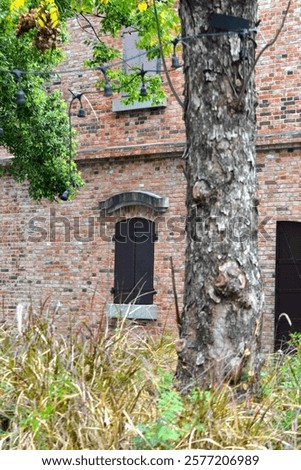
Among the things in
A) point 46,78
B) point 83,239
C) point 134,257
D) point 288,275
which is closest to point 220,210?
point 288,275

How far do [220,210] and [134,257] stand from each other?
8.15 meters

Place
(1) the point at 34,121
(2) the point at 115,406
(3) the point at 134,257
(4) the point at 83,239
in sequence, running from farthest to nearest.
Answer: (4) the point at 83,239, (3) the point at 134,257, (1) the point at 34,121, (2) the point at 115,406

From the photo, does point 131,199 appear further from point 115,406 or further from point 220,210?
point 115,406

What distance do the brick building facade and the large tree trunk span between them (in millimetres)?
Result: 6332

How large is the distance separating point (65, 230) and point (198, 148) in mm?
9034

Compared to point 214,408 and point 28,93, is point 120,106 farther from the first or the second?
point 214,408

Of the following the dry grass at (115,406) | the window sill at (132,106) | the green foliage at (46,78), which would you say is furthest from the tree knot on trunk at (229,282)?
the window sill at (132,106)

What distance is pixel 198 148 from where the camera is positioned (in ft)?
18.6

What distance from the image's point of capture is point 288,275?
12109 mm

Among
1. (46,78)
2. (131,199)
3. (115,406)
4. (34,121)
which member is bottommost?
(115,406)

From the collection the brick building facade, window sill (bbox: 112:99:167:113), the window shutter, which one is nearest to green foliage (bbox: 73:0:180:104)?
window sill (bbox: 112:99:167:113)

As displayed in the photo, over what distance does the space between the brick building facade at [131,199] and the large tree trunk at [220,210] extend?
6.33 m

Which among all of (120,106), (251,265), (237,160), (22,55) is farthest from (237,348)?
(120,106)

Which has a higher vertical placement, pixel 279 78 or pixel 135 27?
pixel 135 27
